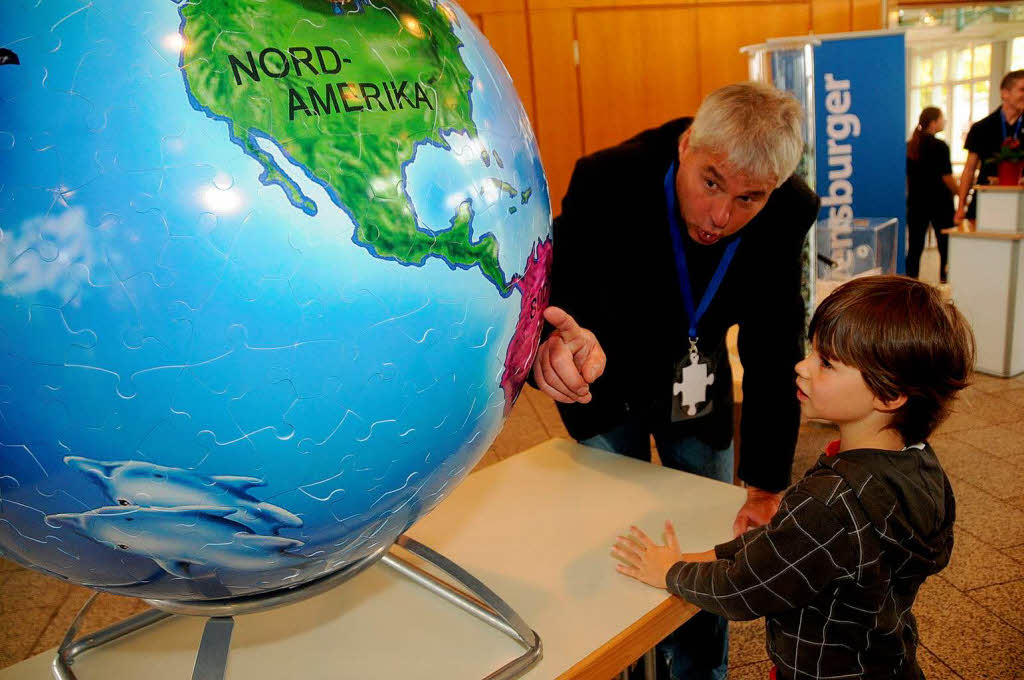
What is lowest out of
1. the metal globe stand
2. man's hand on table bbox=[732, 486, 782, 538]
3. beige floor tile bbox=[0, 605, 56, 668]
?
beige floor tile bbox=[0, 605, 56, 668]

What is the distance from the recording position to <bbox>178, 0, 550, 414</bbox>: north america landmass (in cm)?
55

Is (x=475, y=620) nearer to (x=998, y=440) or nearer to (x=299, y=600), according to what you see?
(x=299, y=600)

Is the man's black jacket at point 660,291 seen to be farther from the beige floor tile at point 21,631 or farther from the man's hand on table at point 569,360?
the beige floor tile at point 21,631

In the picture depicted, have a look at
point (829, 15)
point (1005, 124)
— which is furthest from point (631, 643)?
point (829, 15)

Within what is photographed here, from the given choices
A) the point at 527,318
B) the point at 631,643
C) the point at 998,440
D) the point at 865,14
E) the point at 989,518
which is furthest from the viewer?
the point at 865,14

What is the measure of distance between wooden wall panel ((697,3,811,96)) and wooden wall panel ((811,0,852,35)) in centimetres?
24

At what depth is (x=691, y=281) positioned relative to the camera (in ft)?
5.17

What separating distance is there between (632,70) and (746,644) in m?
5.48

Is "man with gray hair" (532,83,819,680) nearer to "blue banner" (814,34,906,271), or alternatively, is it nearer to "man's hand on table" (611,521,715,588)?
"man's hand on table" (611,521,715,588)

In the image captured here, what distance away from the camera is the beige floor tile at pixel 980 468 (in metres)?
2.89

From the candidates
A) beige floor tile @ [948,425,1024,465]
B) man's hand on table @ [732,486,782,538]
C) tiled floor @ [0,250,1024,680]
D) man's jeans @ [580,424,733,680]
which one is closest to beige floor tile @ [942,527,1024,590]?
tiled floor @ [0,250,1024,680]

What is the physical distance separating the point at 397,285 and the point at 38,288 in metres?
0.25

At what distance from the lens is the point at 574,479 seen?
1.42m

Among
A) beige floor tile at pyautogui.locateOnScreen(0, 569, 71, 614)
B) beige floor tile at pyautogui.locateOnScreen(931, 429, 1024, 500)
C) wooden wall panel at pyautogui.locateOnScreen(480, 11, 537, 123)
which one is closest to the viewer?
beige floor tile at pyautogui.locateOnScreen(0, 569, 71, 614)
